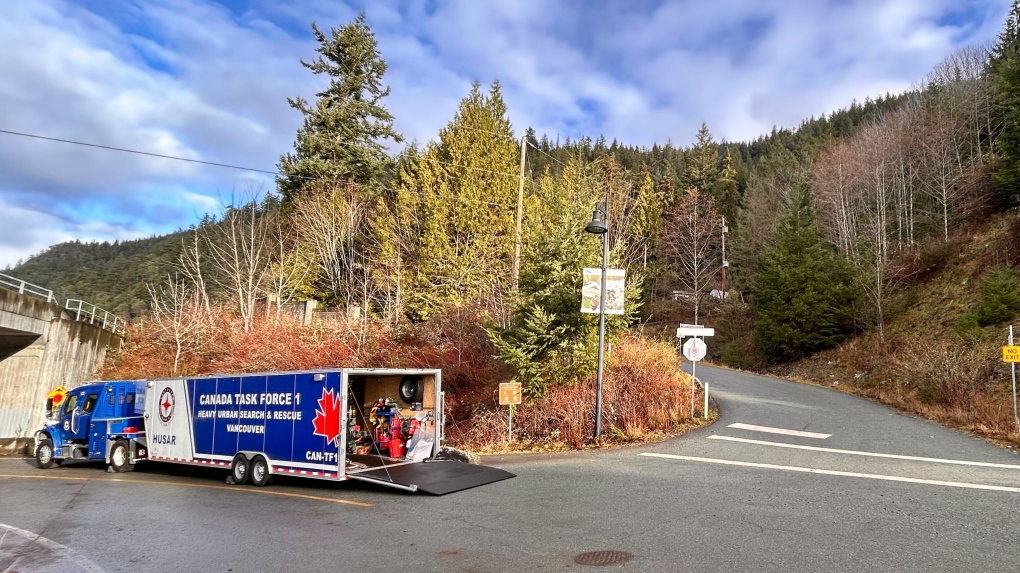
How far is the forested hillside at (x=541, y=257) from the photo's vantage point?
57.8 feet

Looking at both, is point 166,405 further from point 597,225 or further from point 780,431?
point 780,431

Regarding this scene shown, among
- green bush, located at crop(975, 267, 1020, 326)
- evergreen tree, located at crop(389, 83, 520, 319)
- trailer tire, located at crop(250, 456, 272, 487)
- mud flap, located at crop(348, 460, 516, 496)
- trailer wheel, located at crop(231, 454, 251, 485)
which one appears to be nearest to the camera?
Result: mud flap, located at crop(348, 460, 516, 496)

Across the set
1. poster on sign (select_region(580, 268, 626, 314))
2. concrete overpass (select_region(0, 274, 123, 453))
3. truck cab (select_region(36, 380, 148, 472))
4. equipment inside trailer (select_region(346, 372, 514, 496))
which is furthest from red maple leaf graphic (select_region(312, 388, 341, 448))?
concrete overpass (select_region(0, 274, 123, 453))

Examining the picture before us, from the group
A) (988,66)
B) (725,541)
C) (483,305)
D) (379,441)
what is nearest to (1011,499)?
(725,541)

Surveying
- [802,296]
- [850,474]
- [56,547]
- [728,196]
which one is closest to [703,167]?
[728,196]

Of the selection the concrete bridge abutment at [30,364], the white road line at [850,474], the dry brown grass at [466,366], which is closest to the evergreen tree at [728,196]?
the dry brown grass at [466,366]

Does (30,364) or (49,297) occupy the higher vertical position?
(49,297)

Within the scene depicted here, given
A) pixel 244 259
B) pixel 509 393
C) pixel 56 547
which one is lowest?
pixel 56 547

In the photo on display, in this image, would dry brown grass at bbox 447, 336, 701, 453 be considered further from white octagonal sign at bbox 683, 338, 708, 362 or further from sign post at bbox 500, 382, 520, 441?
sign post at bbox 500, 382, 520, 441

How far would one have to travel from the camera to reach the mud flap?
32.6ft

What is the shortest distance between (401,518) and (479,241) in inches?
739

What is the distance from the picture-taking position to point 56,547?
7.48 meters

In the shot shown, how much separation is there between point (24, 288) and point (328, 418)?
27.8 metres

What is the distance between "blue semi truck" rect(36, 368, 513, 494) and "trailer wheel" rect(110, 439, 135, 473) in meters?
0.03
